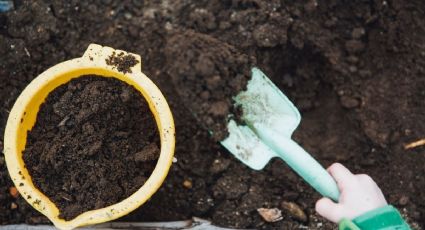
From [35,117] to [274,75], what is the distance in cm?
71

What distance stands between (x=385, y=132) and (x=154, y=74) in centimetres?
71

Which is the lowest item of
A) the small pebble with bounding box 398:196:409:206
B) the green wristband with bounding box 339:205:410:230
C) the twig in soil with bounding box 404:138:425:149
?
the small pebble with bounding box 398:196:409:206

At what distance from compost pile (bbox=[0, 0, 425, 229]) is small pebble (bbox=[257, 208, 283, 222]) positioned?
0.06ft

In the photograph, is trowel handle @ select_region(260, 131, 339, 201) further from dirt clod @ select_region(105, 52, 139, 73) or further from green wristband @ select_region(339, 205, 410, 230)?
dirt clod @ select_region(105, 52, 139, 73)

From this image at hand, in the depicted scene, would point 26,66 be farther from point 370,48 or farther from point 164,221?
point 370,48

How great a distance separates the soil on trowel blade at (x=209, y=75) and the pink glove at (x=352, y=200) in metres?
0.35

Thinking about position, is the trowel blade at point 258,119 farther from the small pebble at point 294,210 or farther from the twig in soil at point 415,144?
the twig in soil at point 415,144

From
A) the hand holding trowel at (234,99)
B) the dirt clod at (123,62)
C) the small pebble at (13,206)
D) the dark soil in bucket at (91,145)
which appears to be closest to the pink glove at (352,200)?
the hand holding trowel at (234,99)

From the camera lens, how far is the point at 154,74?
1.56m

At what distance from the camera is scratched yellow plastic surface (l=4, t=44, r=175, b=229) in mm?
1235

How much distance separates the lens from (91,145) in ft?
4.28

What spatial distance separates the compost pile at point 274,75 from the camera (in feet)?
5.02

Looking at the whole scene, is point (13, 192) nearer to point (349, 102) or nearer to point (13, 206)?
point (13, 206)

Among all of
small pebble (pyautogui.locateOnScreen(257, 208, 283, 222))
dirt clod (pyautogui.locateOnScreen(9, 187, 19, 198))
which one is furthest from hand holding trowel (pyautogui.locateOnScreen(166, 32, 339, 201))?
dirt clod (pyautogui.locateOnScreen(9, 187, 19, 198))
